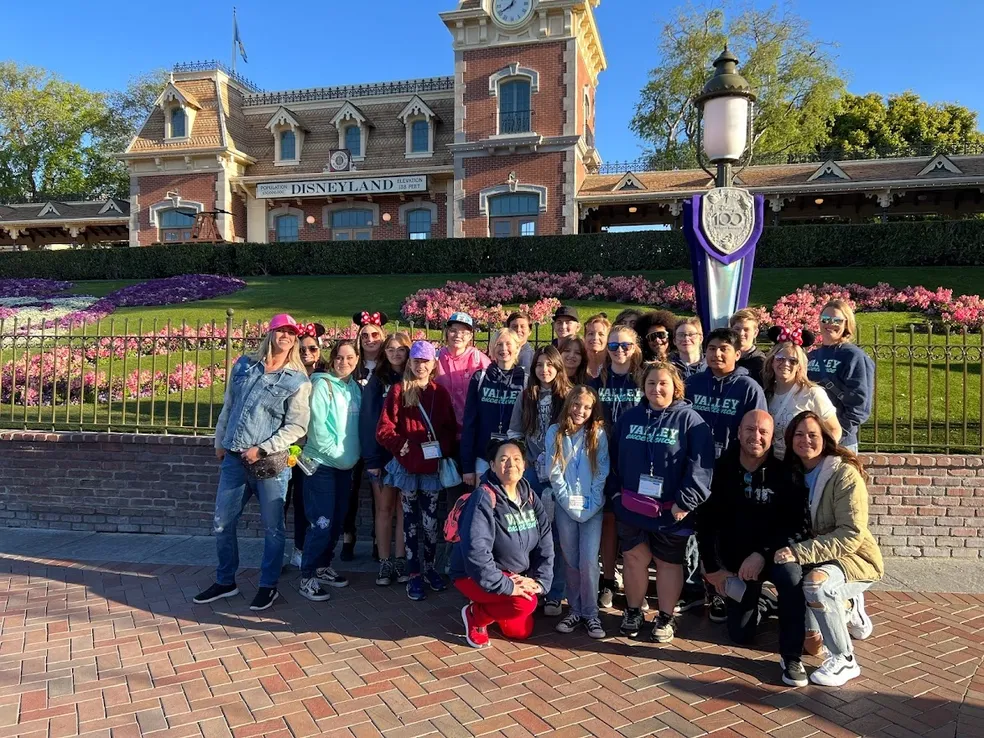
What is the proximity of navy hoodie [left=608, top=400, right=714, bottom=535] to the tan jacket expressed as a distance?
613mm

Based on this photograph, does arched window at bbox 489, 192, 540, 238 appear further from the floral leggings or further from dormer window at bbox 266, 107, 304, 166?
the floral leggings

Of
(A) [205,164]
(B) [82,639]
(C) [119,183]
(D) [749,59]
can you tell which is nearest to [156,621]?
→ (B) [82,639]

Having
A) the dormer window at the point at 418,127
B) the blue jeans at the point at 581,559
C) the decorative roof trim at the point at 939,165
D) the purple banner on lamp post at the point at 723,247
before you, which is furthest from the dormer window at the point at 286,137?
the blue jeans at the point at 581,559

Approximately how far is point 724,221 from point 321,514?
4127 mm

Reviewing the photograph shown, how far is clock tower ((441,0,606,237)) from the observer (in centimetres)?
2258

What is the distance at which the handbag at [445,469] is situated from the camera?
4.77 metres

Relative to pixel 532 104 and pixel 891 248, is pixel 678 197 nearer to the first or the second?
pixel 532 104

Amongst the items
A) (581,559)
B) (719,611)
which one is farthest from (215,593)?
(719,611)

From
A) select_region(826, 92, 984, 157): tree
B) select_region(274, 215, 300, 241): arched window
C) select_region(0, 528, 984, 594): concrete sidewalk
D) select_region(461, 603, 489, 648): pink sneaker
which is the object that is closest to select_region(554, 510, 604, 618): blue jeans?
select_region(461, 603, 489, 648): pink sneaker

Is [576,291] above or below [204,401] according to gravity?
above

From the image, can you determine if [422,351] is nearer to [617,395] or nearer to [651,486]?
[617,395]

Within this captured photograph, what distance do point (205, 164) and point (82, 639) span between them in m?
26.2

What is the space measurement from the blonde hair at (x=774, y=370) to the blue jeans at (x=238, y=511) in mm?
3310

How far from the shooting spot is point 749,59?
29.6m
